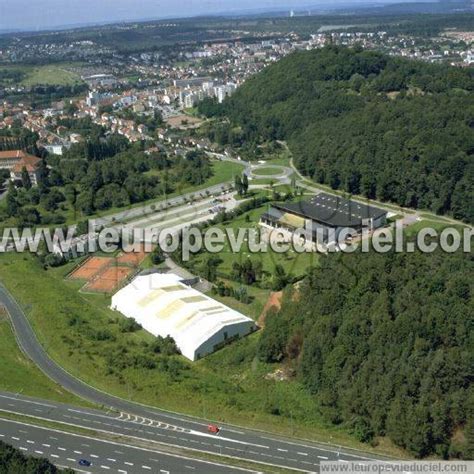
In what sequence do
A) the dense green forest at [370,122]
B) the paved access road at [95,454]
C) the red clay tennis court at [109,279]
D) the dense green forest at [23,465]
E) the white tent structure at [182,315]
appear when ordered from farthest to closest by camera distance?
the dense green forest at [370,122]
the red clay tennis court at [109,279]
the white tent structure at [182,315]
the paved access road at [95,454]
the dense green forest at [23,465]

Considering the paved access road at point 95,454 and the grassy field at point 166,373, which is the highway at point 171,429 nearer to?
the grassy field at point 166,373

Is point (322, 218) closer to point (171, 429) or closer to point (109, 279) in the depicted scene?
point (109, 279)

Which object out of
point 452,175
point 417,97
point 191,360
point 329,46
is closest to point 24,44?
point 329,46

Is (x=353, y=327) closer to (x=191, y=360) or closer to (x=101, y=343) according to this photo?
(x=191, y=360)

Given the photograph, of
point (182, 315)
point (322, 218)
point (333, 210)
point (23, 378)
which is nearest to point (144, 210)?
point (322, 218)

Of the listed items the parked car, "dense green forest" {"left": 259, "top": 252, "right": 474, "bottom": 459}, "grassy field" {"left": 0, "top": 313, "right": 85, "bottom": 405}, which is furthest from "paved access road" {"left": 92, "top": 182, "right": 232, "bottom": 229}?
the parked car

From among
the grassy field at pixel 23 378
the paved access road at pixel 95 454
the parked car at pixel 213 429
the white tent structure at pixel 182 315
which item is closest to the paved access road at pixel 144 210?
the white tent structure at pixel 182 315
